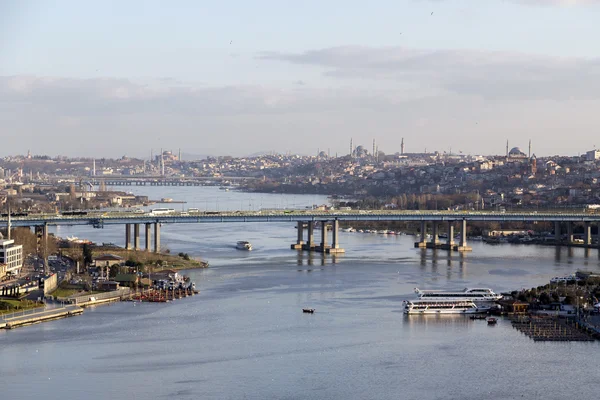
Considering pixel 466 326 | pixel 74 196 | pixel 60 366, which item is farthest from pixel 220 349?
pixel 74 196

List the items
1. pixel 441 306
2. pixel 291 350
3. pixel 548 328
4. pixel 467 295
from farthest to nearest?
pixel 467 295, pixel 441 306, pixel 548 328, pixel 291 350

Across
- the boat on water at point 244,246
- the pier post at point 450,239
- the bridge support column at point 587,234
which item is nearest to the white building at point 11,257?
the boat on water at point 244,246

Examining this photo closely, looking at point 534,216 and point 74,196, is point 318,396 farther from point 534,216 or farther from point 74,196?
point 74,196

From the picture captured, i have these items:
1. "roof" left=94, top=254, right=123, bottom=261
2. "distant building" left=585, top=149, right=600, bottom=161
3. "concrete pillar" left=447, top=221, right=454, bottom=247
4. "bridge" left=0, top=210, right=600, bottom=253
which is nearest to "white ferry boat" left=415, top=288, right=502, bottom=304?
"roof" left=94, top=254, right=123, bottom=261

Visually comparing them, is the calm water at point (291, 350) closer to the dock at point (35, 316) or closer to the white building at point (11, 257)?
the dock at point (35, 316)

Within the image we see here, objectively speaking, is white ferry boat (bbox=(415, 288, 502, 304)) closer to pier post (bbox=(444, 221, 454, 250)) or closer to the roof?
the roof

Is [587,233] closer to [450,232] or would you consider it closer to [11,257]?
[450,232]

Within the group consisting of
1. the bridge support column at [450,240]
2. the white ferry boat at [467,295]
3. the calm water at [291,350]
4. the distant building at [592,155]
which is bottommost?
the calm water at [291,350]

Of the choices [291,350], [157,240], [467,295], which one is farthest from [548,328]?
[157,240]
